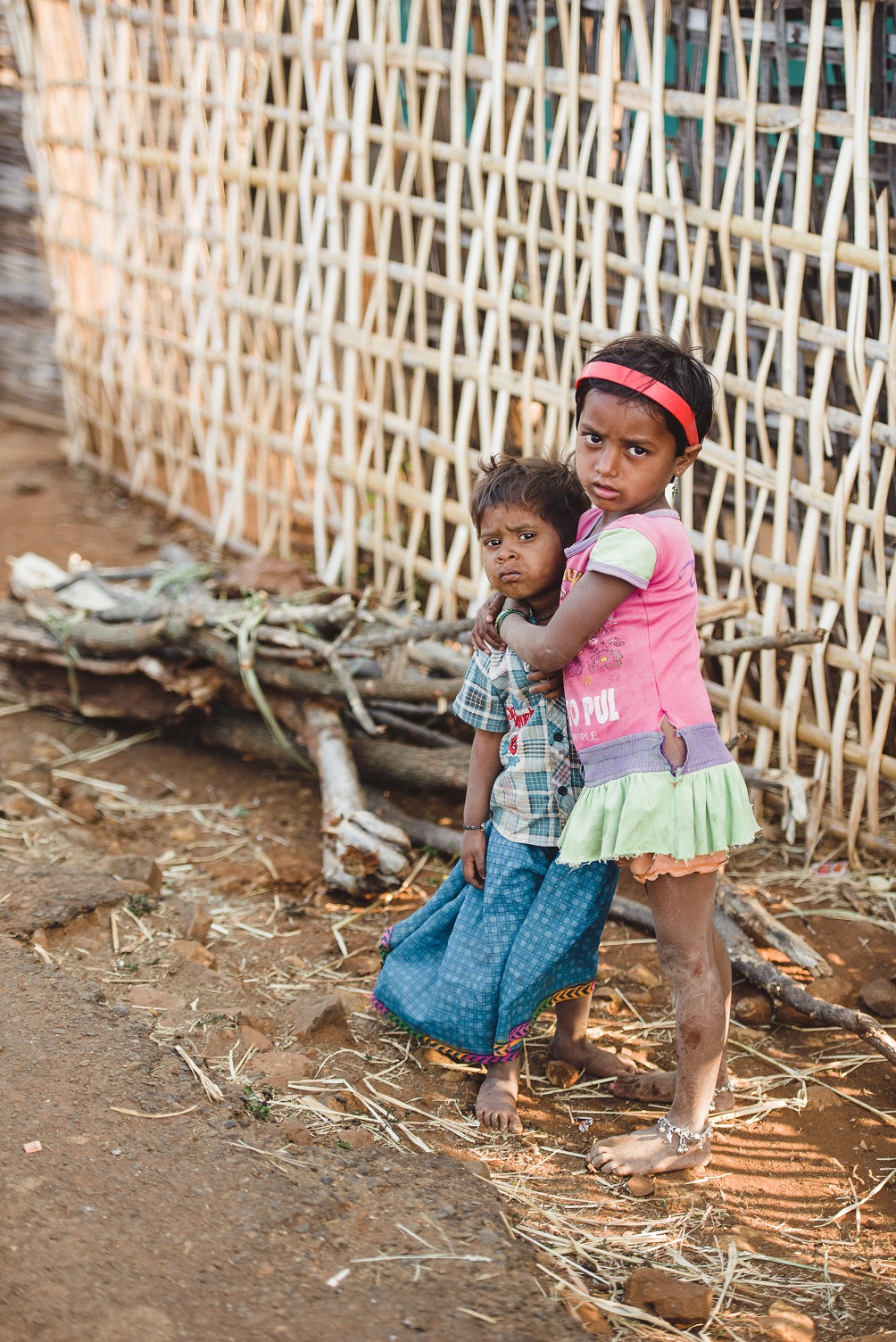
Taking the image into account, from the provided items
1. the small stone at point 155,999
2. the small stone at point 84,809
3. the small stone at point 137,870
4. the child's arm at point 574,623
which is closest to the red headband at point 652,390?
the child's arm at point 574,623

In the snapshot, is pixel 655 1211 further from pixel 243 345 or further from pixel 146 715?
pixel 243 345

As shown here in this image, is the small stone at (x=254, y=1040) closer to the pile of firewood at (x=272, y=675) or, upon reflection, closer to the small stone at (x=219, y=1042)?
the small stone at (x=219, y=1042)

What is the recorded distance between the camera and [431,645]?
3.81 m

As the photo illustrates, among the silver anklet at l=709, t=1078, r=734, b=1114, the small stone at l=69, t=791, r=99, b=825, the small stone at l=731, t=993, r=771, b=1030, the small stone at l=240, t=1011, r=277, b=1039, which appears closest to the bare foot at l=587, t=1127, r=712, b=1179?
the silver anklet at l=709, t=1078, r=734, b=1114

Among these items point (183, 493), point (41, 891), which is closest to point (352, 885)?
point (41, 891)

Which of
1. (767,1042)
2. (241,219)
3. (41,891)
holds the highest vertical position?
(241,219)

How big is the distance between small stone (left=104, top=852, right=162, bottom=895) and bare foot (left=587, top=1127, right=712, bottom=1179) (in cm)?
136

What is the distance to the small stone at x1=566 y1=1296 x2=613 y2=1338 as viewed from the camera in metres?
1.74

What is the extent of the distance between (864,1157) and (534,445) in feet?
7.69

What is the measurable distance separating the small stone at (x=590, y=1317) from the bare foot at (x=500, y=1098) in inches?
19.9

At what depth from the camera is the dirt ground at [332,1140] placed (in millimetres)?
1720

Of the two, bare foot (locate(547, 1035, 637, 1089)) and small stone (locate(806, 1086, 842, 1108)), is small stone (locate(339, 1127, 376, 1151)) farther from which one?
small stone (locate(806, 1086, 842, 1108))

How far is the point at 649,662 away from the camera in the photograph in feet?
6.77

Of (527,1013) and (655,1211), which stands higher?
(527,1013)
